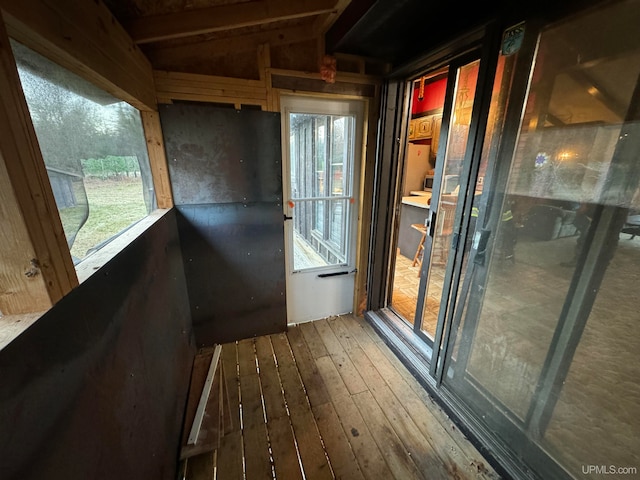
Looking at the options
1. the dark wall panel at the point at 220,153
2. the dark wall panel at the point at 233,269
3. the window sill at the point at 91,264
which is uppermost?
the dark wall panel at the point at 220,153

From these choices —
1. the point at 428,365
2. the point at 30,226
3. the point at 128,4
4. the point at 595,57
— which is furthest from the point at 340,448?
the point at 128,4

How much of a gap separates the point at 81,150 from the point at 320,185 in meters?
1.63

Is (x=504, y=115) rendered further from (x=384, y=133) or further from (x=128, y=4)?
(x=128, y=4)

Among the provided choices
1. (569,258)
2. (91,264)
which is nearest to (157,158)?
(91,264)

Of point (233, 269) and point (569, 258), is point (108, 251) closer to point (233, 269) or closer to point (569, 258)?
point (233, 269)

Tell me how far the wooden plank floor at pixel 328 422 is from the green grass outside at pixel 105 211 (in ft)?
4.14

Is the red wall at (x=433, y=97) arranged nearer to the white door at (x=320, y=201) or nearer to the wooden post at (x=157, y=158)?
the white door at (x=320, y=201)

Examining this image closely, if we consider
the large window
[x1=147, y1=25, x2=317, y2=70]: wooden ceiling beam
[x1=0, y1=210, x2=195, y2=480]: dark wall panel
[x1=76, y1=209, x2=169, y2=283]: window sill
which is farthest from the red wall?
[x1=0, y1=210, x2=195, y2=480]: dark wall panel

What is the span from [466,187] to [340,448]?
1.58 metres

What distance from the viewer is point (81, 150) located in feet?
2.83

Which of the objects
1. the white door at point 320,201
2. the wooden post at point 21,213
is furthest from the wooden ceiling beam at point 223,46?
the wooden post at point 21,213

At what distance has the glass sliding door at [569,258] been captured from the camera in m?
0.86

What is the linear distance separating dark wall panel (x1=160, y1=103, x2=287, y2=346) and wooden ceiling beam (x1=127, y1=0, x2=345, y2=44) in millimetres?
414

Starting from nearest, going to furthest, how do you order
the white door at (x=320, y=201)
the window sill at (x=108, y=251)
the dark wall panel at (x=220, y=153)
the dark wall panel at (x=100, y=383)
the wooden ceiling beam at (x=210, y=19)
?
the dark wall panel at (x=100, y=383), the window sill at (x=108, y=251), the wooden ceiling beam at (x=210, y=19), the dark wall panel at (x=220, y=153), the white door at (x=320, y=201)
